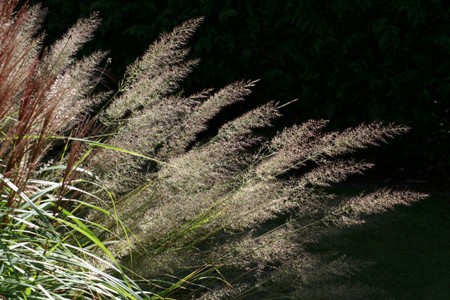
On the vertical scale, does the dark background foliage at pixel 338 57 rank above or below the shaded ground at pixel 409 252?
above

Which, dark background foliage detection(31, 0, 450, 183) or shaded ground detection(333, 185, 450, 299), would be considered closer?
shaded ground detection(333, 185, 450, 299)

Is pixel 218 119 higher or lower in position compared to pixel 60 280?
lower

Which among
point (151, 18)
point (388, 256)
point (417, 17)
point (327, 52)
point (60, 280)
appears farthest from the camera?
point (151, 18)

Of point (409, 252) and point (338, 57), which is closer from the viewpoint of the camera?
point (409, 252)

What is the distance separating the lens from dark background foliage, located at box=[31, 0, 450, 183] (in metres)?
4.95

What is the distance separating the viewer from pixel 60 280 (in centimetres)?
189

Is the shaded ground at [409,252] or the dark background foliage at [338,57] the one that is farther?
the dark background foliage at [338,57]

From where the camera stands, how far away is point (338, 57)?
5125mm

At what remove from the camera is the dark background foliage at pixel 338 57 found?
4.95 metres

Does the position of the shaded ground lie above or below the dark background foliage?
below

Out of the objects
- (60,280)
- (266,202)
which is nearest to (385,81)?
(266,202)

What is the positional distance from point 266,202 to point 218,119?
3241 millimetres

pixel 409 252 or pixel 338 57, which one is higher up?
pixel 338 57

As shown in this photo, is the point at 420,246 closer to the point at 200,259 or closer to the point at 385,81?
the point at 385,81
